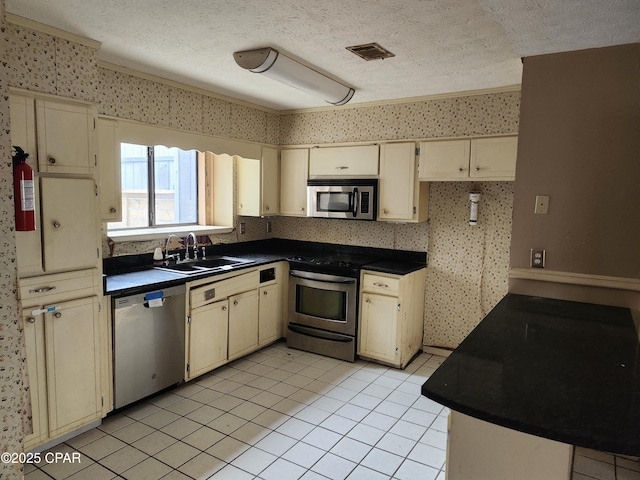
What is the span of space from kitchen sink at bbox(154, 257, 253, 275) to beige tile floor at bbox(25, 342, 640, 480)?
0.92 metres

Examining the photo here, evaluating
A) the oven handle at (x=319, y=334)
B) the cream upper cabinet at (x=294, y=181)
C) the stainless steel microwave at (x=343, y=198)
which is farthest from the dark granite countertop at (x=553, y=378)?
the cream upper cabinet at (x=294, y=181)

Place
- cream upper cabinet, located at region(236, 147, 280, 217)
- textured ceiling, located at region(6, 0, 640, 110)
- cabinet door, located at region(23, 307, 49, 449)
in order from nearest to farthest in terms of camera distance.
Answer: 1. textured ceiling, located at region(6, 0, 640, 110)
2. cabinet door, located at region(23, 307, 49, 449)
3. cream upper cabinet, located at region(236, 147, 280, 217)

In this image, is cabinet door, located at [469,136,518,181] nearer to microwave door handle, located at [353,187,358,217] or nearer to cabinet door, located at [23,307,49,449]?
microwave door handle, located at [353,187,358,217]

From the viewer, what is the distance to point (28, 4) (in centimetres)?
216

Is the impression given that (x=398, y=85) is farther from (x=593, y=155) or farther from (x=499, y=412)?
(x=499, y=412)

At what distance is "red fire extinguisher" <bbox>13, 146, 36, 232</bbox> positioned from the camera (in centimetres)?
211

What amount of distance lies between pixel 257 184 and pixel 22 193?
262 centimetres

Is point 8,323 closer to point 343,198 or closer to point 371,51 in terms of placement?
point 371,51

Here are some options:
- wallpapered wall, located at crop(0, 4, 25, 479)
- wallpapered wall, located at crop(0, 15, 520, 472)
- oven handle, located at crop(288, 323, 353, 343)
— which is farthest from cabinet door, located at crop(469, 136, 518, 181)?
wallpapered wall, located at crop(0, 4, 25, 479)

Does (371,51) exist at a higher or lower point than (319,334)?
higher

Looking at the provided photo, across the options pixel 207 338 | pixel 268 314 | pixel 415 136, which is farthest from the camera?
pixel 268 314

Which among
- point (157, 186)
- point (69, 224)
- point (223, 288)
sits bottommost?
point (223, 288)

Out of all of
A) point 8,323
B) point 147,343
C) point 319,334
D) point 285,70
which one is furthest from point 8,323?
point 319,334

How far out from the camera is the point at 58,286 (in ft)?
8.39
